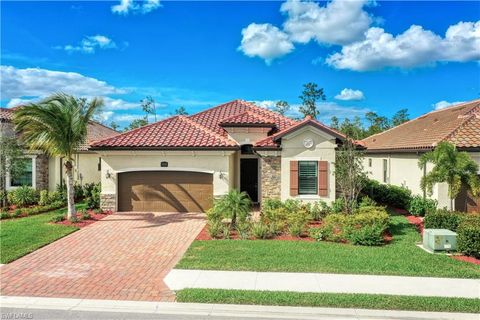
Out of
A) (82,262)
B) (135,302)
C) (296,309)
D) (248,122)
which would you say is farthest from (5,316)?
(248,122)

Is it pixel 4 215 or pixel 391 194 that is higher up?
pixel 391 194

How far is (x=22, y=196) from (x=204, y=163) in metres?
9.78

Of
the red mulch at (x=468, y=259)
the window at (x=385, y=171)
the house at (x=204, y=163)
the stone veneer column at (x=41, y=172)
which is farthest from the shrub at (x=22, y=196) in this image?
the window at (x=385, y=171)

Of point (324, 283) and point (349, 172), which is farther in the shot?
point (349, 172)

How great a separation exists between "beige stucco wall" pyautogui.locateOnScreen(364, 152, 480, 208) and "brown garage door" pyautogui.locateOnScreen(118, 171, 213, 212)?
7587 mm

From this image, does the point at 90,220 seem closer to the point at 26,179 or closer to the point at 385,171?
the point at 26,179

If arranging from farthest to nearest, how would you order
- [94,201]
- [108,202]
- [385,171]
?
[385,171]
[94,201]
[108,202]

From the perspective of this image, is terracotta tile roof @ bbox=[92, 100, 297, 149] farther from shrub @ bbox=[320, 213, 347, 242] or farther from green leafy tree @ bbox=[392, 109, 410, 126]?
green leafy tree @ bbox=[392, 109, 410, 126]

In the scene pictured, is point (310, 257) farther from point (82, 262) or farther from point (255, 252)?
point (82, 262)

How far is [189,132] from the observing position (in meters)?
18.7

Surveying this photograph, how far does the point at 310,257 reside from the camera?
10234 millimetres

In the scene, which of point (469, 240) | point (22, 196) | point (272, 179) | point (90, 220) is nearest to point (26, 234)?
point (90, 220)

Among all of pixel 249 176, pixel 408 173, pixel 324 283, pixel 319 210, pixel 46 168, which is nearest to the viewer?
pixel 324 283

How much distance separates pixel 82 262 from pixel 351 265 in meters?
7.26
